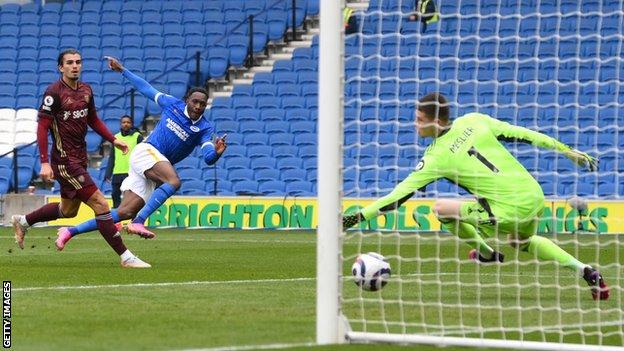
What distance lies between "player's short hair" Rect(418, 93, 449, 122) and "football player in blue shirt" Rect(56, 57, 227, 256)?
525cm

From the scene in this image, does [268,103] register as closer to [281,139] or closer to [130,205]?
[281,139]

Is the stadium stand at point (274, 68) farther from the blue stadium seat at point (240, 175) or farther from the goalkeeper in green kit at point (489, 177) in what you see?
the goalkeeper in green kit at point (489, 177)

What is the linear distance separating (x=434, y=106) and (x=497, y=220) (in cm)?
125

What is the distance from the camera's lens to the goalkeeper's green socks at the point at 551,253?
1078 centimetres

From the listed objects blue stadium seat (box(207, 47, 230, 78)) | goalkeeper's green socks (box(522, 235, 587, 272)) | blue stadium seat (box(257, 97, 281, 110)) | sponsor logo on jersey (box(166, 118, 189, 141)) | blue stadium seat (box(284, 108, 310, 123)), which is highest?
blue stadium seat (box(207, 47, 230, 78))

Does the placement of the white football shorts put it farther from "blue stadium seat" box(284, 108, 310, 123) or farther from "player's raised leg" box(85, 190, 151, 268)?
"blue stadium seat" box(284, 108, 310, 123)

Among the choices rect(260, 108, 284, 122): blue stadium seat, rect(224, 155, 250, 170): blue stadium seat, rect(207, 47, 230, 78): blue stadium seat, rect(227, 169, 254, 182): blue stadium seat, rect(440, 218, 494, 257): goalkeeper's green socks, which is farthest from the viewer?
rect(207, 47, 230, 78): blue stadium seat

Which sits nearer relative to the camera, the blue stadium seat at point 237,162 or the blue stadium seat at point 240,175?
the blue stadium seat at point 240,175

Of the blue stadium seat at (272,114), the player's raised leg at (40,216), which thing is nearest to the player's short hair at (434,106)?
the player's raised leg at (40,216)

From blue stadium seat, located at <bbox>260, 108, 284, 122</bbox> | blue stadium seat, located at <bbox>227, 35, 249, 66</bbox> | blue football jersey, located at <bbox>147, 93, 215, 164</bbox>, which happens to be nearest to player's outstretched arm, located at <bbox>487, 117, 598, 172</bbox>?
blue football jersey, located at <bbox>147, 93, 215, 164</bbox>

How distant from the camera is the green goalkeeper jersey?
1038 centimetres

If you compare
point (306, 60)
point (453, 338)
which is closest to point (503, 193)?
point (453, 338)

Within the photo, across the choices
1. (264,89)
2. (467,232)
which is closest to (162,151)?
(467,232)

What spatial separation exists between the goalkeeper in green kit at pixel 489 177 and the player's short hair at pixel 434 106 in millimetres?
17
